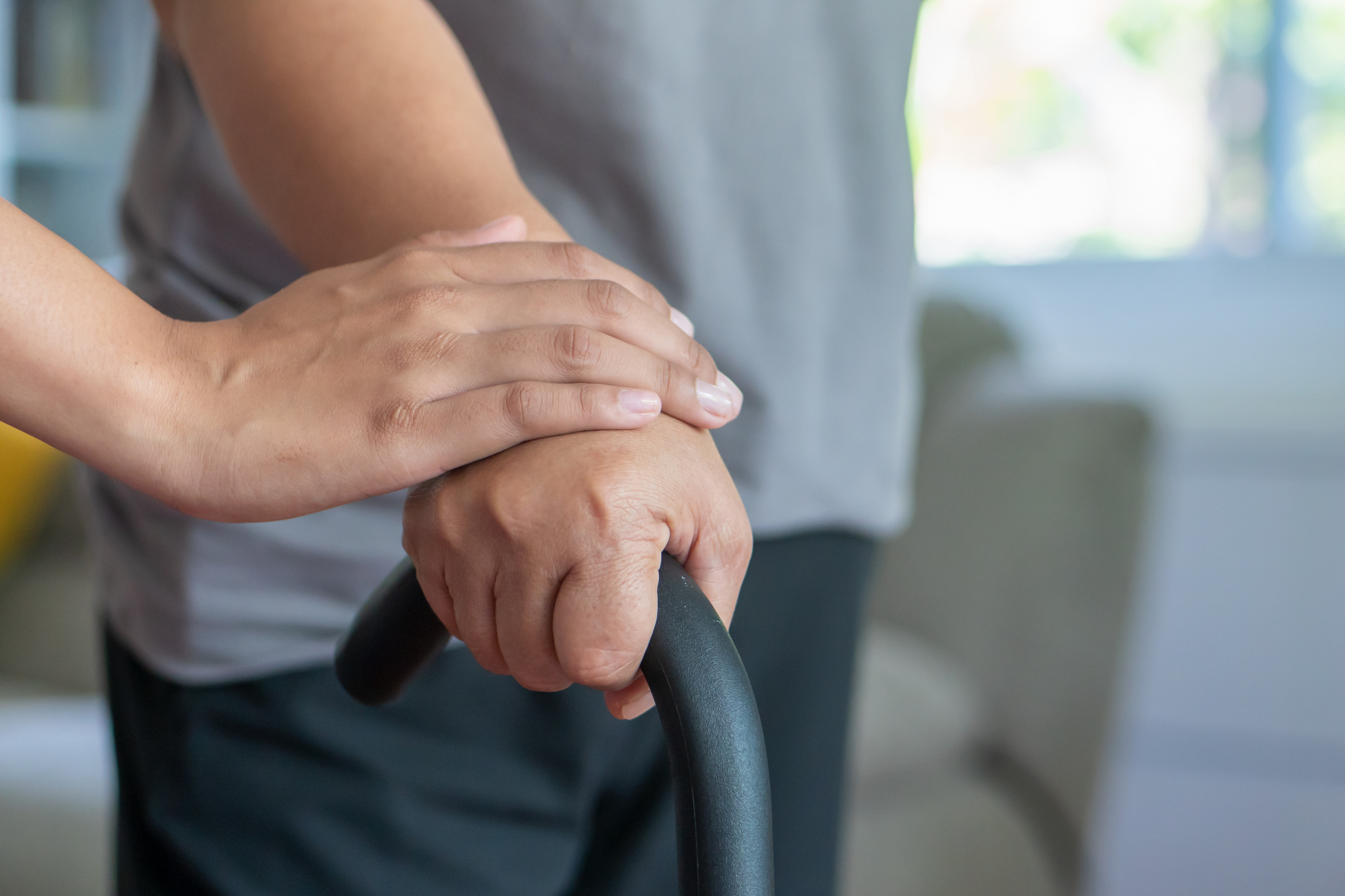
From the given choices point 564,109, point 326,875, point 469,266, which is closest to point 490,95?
point 564,109

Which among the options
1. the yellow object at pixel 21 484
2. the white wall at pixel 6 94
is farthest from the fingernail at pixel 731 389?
the white wall at pixel 6 94

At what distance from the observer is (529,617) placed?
0.38 metres

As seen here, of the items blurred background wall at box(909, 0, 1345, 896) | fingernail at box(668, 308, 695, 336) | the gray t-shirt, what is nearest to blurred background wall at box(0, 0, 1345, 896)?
blurred background wall at box(909, 0, 1345, 896)

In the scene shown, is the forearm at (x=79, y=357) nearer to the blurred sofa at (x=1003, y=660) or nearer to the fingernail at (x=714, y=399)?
the fingernail at (x=714, y=399)

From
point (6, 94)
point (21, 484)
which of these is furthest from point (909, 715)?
point (6, 94)

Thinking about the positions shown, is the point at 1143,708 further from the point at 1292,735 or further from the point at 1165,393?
the point at 1165,393

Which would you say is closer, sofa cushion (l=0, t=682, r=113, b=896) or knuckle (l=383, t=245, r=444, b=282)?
knuckle (l=383, t=245, r=444, b=282)

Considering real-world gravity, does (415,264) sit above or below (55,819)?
above

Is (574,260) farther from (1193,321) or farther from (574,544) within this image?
(1193,321)

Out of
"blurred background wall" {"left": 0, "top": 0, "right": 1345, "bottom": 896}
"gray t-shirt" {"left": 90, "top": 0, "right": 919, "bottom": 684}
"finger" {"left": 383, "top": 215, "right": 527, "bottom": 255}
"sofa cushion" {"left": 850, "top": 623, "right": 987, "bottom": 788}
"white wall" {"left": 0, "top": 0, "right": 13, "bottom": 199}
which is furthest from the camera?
"white wall" {"left": 0, "top": 0, "right": 13, "bottom": 199}

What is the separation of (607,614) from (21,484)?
2.25m

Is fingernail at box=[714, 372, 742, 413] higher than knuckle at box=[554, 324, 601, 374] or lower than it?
lower

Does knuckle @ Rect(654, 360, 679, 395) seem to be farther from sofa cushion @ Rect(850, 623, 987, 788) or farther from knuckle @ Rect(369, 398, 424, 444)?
sofa cushion @ Rect(850, 623, 987, 788)

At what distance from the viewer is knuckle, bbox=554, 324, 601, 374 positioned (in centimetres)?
39
